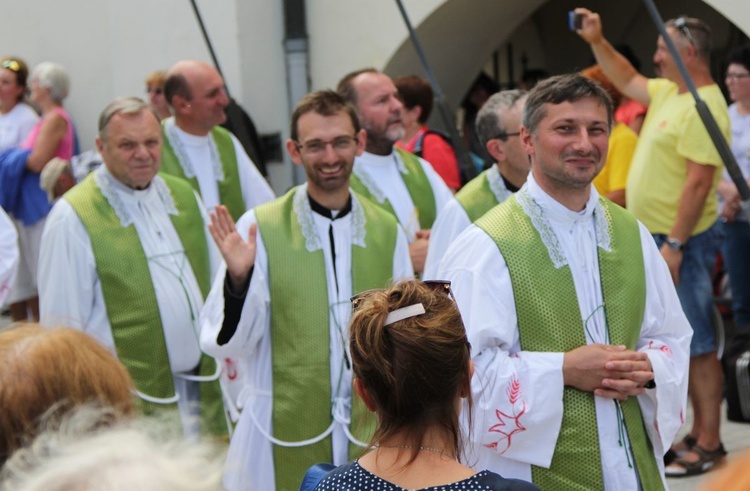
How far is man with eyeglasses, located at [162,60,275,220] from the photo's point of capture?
241 inches

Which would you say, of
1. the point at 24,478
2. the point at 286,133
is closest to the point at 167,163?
the point at 286,133

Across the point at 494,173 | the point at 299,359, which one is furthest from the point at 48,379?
the point at 494,173

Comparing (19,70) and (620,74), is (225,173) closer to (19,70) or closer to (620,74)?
(620,74)

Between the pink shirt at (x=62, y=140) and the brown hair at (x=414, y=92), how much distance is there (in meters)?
2.74

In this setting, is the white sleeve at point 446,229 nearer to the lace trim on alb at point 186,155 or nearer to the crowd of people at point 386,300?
the crowd of people at point 386,300

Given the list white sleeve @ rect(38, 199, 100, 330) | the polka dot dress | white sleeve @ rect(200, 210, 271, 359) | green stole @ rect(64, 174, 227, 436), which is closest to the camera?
the polka dot dress

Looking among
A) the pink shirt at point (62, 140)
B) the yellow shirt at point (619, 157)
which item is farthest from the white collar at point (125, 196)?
the pink shirt at point (62, 140)

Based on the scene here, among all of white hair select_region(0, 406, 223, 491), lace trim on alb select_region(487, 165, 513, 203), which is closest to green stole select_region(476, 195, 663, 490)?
lace trim on alb select_region(487, 165, 513, 203)

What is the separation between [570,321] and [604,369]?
18 centimetres

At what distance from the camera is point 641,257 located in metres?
3.70

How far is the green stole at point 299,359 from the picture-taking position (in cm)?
429

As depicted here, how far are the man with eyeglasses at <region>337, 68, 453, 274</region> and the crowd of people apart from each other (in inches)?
0.5

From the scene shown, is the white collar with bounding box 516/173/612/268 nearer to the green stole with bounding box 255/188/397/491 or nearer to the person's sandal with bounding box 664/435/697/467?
the green stole with bounding box 255/188/397/491

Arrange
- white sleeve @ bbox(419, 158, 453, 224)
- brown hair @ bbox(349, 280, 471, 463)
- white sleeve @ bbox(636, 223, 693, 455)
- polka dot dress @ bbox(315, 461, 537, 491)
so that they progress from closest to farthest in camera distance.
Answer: polka dot dress @ bbox(315, 461, 537, 491)
brown hair @ bbox(349, 280, 471, 463)
white sleeve @ bbox(636, 223, 693, 455)
white sleeve @ bbox(419, 158, 453, 224)
